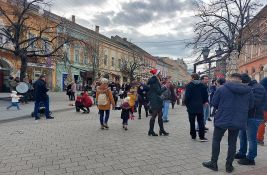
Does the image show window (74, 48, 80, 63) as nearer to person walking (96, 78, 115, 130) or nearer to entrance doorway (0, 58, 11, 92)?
entrance doorway (0, 58, 11, 92)

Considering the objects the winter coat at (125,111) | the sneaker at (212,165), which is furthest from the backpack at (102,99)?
the sneaker at (212,165)

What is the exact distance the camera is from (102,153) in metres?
5.79

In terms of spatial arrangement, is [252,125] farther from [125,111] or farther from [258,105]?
[125,111]

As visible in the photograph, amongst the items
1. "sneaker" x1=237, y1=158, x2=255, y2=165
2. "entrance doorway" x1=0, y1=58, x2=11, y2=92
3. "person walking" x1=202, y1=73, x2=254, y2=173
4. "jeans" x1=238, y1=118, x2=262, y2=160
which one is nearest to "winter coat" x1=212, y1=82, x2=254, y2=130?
"person walking" x1=202, y1=73, x2=254, y2=173

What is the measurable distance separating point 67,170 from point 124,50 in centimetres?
5426

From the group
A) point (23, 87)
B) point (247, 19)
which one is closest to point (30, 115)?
point (23, 87)

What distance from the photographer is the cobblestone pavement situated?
4.83m

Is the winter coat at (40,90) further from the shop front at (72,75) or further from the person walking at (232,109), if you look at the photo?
the shop front at (72,75)

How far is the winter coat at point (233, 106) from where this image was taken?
464 centimetres

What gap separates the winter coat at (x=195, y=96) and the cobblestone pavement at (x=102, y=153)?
0.87 m

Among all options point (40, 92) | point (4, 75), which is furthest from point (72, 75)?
point (40, 92)

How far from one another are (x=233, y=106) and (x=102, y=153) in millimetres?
2819

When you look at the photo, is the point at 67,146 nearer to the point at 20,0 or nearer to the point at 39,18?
the point at 20,0

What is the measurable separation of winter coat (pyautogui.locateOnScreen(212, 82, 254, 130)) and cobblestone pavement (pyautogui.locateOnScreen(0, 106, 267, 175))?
35.2 inches
